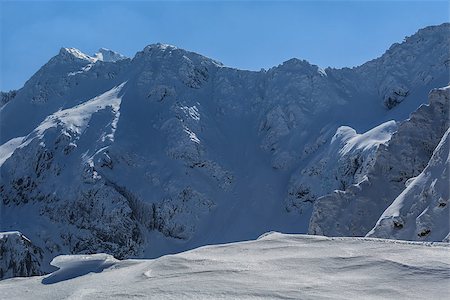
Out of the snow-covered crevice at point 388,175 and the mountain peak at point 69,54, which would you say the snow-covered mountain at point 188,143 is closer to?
the mountain peak at point 69,54

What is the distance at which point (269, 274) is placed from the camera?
8359 mm

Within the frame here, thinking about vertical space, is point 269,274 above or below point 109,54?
below

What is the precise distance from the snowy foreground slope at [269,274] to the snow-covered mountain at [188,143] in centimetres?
2762

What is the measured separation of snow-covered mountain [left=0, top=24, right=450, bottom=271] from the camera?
4678 cm

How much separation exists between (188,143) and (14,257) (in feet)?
82.2

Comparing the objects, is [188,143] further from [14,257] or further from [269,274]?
[269,274]

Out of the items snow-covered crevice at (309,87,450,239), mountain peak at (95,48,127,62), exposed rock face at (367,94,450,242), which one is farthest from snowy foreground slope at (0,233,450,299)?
mountain peak at (95,48,127,62)

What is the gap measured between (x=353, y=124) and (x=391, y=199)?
2933 cm

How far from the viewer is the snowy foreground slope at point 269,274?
7.34 metres

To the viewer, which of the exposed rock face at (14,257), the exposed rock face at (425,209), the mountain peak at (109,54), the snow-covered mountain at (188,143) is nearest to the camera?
the exposed rock face at (425,209)

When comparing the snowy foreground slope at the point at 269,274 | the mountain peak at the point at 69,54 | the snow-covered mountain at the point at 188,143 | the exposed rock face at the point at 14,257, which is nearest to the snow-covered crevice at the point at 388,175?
the snow-covered mountain at the point at 188,143

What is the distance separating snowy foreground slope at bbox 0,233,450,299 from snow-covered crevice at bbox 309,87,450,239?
15.4 meters

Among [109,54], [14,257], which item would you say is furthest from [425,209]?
[109,54]

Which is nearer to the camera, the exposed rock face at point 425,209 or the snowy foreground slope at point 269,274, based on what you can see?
the snowy foreground slope at point 269,274
